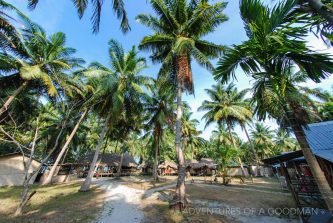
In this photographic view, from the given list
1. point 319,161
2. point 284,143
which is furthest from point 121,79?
point 284,143

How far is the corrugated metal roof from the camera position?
8.42m

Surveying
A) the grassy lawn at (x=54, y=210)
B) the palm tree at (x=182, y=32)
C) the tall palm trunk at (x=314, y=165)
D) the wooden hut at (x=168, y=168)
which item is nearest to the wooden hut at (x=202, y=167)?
the wooden hut at (x=168, y=168)

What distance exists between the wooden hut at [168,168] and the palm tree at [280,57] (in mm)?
38494

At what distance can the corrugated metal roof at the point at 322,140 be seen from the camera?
8419 millimetres

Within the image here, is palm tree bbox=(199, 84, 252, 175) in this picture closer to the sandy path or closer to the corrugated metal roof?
the corrugated metal roof

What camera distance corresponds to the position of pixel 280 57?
4.48 meters

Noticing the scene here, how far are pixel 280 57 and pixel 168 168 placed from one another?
140ft

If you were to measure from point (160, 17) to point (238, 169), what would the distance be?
1208 inches

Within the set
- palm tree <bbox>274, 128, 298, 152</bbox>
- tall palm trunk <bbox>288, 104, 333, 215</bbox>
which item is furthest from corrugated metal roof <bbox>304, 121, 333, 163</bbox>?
palm tree <bbox>274, 128, 298, 152</bbox>

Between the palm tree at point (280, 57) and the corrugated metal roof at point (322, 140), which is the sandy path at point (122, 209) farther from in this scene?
the corrugated metal roof at point (322, 140)

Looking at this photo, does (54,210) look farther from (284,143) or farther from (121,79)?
(284,143)

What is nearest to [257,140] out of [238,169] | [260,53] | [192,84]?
[238,169]

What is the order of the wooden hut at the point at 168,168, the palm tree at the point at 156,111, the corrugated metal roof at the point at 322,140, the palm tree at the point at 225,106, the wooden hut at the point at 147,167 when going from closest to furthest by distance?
the corrugated metal roof at the point at 322,140
the palm tree at the point at 156,111
the palm tree at the point at 225,106
the wooden hut at the point at 168,168
the wooden hut at the point at 147,167

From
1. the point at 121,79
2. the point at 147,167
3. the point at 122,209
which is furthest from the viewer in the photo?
the point at 147,167
